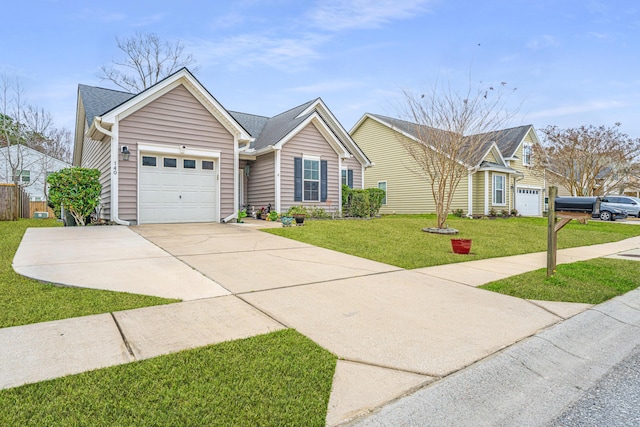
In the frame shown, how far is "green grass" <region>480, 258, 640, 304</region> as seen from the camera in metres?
4.49

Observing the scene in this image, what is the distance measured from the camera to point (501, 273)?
572 cm

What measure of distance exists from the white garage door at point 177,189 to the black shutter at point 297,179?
3.34 m

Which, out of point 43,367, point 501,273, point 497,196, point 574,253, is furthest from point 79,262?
point 497,196

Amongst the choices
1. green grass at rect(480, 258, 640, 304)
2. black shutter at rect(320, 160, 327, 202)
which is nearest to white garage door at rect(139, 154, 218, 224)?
black shutter at rect(320, 160, 327, 202)

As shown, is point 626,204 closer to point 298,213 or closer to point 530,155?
point 530,155

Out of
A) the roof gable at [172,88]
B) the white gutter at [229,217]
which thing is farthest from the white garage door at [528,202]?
the roof gable at [172,88]

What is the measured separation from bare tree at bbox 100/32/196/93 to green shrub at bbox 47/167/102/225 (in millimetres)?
17388

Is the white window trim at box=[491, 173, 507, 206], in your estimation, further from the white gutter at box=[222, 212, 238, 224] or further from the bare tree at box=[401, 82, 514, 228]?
the white gutter at box=[222, 212, 238, 224]

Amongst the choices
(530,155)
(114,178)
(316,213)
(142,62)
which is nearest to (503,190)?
(530,155)

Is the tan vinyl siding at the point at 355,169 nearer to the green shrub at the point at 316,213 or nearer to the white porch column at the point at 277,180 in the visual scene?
the green shrub at the point at 316,213

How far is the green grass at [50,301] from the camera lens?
318 cm

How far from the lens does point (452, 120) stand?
11547mm

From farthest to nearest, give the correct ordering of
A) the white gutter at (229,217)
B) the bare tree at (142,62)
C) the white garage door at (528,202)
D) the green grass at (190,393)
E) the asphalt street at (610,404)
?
1. the bare tree at (142,62)
2. the white garage door at (528,202)
3. the white gutter at (229,217)
4. the asphalt street at (610,404)
5. the green grass at (190,393)

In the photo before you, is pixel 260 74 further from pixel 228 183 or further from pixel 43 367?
pixel 43 367
